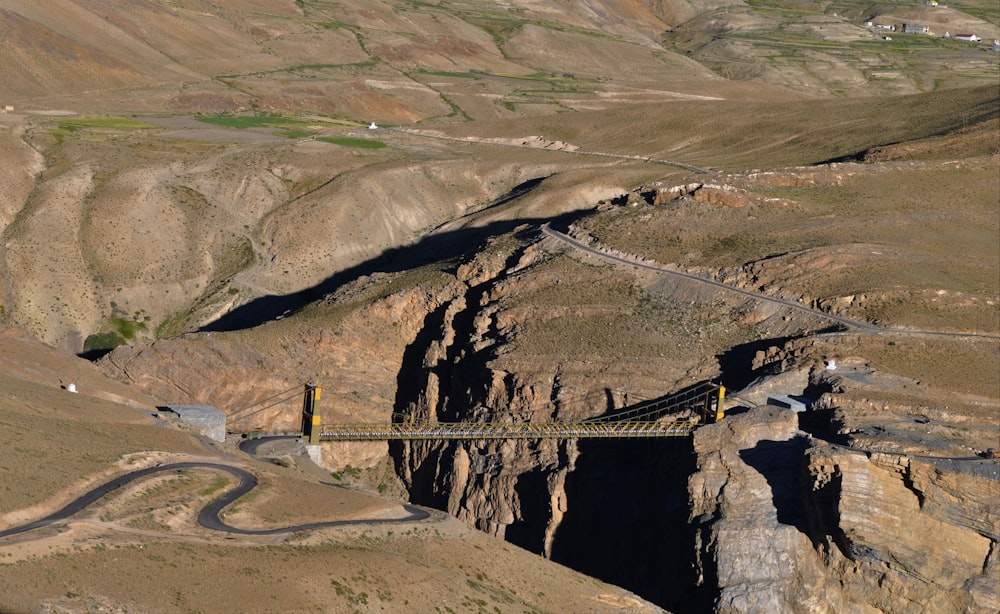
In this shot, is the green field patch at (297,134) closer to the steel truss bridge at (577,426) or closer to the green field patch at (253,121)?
the green field patch at (253,121)

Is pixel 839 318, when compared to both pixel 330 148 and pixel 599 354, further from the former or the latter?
pixel 330 148

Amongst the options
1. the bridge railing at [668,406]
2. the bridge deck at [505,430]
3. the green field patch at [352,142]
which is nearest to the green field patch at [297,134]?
the green field patch at [352,142]

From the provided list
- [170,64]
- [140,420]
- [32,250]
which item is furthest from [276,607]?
[170,64]

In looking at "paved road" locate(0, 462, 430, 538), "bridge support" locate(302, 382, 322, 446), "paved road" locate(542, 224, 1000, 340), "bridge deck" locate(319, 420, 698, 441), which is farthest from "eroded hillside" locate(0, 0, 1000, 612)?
"bridge deck" locate(319, 420, 698, 441)

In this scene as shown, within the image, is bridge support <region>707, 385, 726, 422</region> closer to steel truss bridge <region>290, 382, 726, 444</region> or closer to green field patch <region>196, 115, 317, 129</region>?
steel truss bridge <region>290, 382, 726, 444</region>

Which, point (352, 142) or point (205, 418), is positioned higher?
point (352, 142)

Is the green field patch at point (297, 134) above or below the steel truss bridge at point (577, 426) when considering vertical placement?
above

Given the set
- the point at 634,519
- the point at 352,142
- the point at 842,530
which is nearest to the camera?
the point at 842,530

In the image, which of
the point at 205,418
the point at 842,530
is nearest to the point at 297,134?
the point at 205,418

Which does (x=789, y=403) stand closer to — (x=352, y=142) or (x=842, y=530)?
(x=842, y=530)
